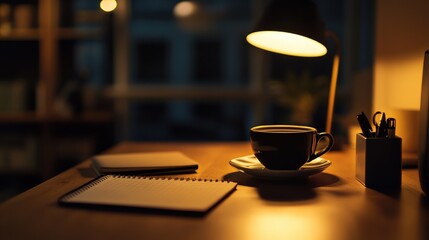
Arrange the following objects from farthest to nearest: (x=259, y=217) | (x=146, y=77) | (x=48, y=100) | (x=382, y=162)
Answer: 1. (x=146, y=77)
2. (x=48, y=100)
3. (x=382, y=162)
4. (x=259, y=217)

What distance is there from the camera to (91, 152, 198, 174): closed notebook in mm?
1151

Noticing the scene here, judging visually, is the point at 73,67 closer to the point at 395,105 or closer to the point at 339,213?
the point at 395,105

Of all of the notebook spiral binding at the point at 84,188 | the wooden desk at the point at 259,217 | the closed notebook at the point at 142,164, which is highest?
the closed notebook at the point at 142,164

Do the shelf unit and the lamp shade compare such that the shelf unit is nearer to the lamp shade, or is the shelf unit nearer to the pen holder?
the lamp shade

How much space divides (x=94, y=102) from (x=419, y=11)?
3.08 m

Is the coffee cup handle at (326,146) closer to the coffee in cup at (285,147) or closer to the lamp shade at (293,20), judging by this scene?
the coffee in cup at (285,147)

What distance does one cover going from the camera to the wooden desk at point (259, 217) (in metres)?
0.71

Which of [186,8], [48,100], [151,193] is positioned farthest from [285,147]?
[186,8]

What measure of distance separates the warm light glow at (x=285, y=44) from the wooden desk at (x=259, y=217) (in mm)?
414

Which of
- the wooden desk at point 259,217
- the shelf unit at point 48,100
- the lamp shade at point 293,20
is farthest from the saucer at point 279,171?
the shelf unit at point 48,100

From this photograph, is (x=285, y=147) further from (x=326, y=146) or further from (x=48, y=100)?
(x=48, y=100)

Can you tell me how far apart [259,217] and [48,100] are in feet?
10.2

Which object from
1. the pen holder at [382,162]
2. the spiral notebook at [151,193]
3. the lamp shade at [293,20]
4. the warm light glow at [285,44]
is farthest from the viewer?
the warm light glow at [285,44]

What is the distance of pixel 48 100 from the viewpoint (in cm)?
367
